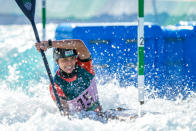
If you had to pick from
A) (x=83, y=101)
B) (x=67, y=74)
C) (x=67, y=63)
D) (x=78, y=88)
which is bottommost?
(x=83, y=101)

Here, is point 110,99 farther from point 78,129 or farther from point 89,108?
point 78,129

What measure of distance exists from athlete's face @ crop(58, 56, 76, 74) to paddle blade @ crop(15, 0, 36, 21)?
0.53 metres

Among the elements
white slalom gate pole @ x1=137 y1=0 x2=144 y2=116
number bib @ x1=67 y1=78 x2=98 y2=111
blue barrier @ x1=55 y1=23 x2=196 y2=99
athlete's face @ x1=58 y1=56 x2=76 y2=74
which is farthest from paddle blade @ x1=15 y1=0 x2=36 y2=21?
blue barrier @ x1=55 y1=23 x2=196 y2=99

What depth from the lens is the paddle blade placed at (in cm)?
358

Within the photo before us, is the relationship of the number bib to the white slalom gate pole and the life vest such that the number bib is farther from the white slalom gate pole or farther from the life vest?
the white slalom gate pole

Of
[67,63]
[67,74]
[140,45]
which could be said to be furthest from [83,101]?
[140,45]

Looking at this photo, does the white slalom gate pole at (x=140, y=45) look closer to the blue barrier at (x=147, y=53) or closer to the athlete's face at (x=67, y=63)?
the athlete's face at (x=67, y=63)

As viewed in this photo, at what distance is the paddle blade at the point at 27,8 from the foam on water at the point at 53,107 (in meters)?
0.92

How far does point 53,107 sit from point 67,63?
2.39 feet

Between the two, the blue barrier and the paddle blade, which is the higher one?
the paddle blade

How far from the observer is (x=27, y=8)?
3.61m

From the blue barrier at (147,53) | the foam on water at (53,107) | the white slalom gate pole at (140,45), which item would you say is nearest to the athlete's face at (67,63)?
the foam on water at (53,107)

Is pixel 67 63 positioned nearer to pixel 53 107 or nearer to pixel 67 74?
pixel 67 74

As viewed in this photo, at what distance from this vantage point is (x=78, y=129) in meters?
2.97
